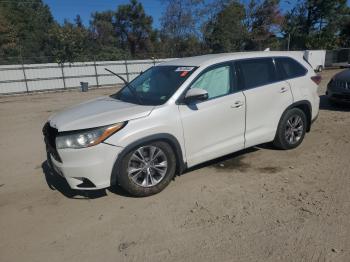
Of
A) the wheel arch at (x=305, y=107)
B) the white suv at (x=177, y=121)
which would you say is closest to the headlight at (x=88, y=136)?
the white suv at (x=177, y=121)

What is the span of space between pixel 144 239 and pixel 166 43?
111 feet

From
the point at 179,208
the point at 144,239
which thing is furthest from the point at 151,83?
the point at 144,239

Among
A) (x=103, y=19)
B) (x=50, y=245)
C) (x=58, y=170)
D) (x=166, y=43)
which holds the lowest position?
(x=50, y=245)

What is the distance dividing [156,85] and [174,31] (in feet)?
101

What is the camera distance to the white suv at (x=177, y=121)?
3.49 metres

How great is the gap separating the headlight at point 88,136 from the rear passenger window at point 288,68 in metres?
3.02

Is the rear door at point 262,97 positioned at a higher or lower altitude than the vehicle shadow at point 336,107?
higher

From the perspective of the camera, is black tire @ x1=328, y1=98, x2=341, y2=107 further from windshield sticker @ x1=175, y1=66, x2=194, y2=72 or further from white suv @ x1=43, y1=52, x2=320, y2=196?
windshield sticker @ x1=175, y1=66, x2=194, y2=72

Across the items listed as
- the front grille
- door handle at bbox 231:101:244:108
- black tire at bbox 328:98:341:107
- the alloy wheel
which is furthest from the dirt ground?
black tire at bbox 328:98:341:107

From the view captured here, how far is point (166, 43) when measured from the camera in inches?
1372

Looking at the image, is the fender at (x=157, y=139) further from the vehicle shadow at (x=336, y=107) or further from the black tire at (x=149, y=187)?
the vehicle shadow at (x=336, y=107)

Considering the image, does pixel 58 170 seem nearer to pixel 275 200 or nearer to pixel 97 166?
pixel 97 166

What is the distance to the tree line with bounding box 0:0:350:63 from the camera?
104ft

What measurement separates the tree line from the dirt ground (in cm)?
2076
